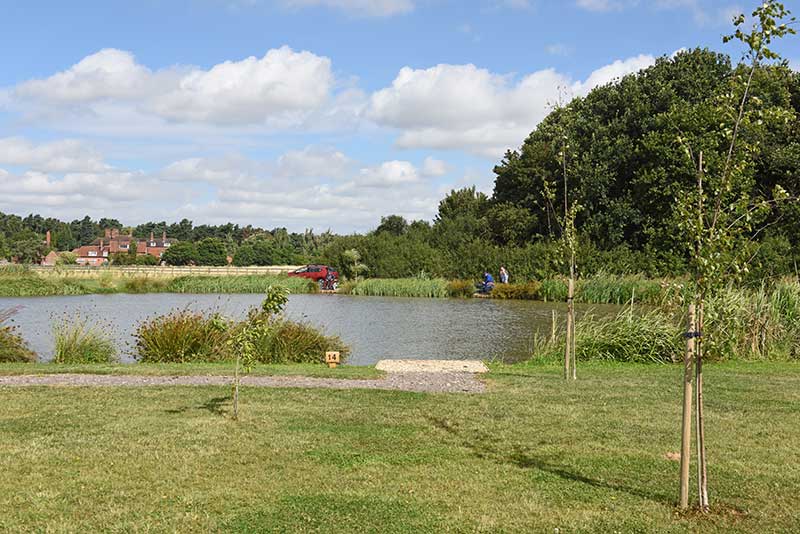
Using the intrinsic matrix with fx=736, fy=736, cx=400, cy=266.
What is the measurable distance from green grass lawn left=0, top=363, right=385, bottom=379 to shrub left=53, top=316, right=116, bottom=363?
149 cm

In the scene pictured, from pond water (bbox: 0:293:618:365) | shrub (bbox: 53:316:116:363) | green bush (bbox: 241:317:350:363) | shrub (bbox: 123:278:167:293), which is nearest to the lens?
shrub (bbox: 53:316:116:363)

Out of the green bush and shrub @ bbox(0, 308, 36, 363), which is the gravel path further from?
shrub @ bbox(0, 308, 36, 363)

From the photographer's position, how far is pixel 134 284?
4116cm

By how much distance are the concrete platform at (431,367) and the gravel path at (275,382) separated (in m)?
0.90

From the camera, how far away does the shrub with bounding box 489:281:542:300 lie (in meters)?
35.4

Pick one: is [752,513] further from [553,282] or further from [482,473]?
[553,282]

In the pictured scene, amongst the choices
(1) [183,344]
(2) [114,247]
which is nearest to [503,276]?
(1) [183,344]

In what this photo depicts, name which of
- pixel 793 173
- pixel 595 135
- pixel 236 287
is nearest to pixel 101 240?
pixel 236 287

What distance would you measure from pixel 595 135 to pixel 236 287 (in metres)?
21.3

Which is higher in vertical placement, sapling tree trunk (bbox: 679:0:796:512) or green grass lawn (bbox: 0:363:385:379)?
sapling tree trunk (bbox: 679:0:796:512)

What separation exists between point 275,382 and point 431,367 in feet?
10.3

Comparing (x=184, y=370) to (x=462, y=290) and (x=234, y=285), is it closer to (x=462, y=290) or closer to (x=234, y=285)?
(x=462, y=290)

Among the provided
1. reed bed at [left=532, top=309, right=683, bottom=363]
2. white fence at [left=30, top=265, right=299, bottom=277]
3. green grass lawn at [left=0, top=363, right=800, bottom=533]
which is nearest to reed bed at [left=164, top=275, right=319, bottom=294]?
white fence at [left=30, top=265, right=299, bottom=277]

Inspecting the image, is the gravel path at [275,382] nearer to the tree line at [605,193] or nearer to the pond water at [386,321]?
the pond water at [386,321]
